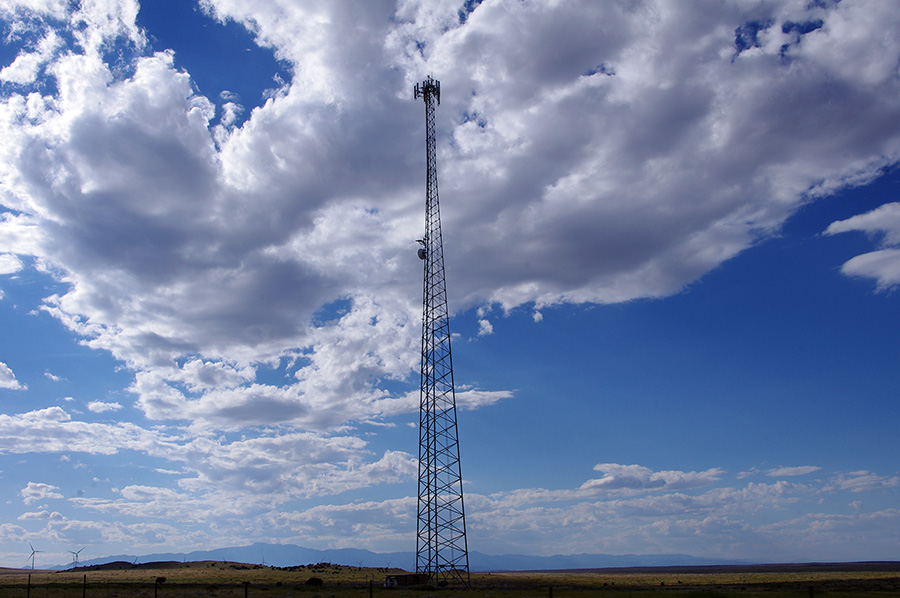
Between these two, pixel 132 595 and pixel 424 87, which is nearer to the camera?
pixel 132 595

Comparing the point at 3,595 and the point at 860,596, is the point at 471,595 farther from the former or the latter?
the point at 3,595

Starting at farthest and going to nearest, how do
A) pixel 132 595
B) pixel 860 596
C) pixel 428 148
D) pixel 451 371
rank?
pixel 428 148 → pixel 451 371 → pixel 132 595 → pixel 860 596

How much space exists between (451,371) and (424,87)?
1312 inches

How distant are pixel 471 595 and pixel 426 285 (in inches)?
1306

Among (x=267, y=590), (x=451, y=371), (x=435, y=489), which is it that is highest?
(x=451, y=371)

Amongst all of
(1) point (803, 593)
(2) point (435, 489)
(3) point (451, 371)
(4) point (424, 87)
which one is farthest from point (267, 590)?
(4) point (424, 87)

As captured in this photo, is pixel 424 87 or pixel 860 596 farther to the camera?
pixel 424 87

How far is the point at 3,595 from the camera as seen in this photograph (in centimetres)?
5619

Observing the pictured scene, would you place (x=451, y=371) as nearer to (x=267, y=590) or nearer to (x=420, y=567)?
(x=420, y=567)

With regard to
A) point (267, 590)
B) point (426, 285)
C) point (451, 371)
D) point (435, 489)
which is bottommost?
point (267, 590)

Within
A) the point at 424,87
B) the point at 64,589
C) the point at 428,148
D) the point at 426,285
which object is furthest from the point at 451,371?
the point at 64,589

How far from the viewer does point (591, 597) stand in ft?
153

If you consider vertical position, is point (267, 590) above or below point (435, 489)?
below

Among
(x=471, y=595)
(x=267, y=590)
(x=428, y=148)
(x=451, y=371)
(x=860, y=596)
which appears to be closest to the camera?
(x=860, y=596)
